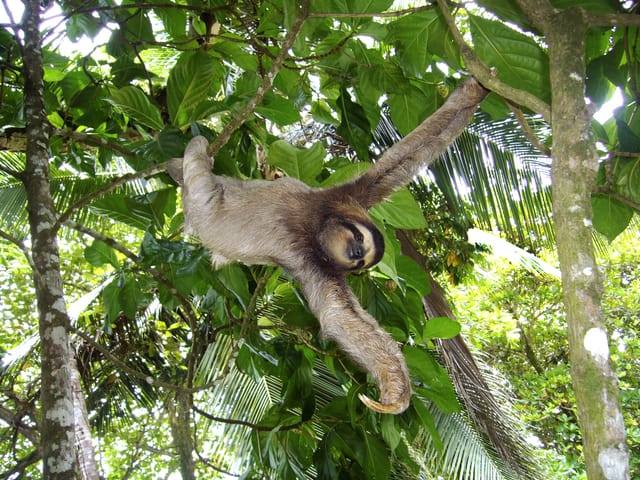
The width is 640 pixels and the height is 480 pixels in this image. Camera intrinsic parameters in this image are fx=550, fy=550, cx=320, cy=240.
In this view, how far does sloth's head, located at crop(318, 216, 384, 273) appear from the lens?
2416 mm

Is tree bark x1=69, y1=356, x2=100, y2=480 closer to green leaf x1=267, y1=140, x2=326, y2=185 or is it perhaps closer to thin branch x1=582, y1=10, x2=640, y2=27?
green leaf x1=267, y1=140, x2=326, y2=185

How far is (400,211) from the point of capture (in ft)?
9.00

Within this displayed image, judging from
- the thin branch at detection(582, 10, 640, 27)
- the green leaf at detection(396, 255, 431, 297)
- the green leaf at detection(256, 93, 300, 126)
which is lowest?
the green leaf at detection(396, 255, 431, 297)

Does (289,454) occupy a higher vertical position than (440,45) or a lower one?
lower

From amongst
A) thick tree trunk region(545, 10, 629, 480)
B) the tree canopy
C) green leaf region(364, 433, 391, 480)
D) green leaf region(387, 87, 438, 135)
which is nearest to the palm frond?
the tree canopy

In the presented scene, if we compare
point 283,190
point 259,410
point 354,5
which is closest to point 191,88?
point 283,190

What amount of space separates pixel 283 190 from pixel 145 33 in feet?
4.12

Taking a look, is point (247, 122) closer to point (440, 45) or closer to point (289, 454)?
point (440, 45)

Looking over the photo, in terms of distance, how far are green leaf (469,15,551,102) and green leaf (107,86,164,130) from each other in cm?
149

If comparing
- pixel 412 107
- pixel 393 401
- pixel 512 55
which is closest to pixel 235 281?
pixel 393 401

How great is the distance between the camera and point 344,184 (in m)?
2.77

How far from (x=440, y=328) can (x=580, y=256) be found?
121 centimetres

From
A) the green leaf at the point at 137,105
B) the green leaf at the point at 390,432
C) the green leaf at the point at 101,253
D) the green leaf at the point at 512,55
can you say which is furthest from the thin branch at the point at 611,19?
the green leaf at the point at 101,253

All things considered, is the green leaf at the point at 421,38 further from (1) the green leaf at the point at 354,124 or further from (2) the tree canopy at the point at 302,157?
(1) the green leaf at the point at 354,124
